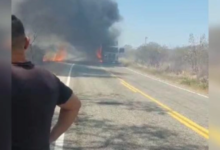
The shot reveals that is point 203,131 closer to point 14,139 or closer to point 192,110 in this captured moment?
point 192,110

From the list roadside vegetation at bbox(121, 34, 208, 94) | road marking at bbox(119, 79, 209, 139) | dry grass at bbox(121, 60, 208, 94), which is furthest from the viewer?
roadside vegetation at bbox(121, 34, 208, 94)

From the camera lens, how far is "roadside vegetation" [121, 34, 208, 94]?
17.5 meters

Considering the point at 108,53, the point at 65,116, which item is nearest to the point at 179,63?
the point at 108,53

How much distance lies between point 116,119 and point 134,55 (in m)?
44.4

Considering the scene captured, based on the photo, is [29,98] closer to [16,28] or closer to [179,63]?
[16,28]

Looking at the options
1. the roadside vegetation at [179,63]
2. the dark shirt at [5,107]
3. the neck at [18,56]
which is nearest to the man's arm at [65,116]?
the neck at [18,56]

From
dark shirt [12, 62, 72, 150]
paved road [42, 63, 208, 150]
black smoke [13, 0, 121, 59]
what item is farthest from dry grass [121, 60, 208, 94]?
dark shirt [12, 62, 72, 150]

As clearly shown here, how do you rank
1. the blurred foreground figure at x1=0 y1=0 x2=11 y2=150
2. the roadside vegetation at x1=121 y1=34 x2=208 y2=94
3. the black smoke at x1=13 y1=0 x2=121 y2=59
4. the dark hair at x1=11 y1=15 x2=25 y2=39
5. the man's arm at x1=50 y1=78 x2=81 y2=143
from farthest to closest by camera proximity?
the black smoke at x1=13 y1=0 x2=121 y2=59 → the roadside vegetation at x1=121 y1=34 x2=208 y2=94 → the man's arm at x1=50 y1=78 x2=81 y2=143 → the dark hair at x1=11 y1=15 x2=25 y2=39 → the blurred foreground figure at x1=0 y1=0 x2=11 y2=150

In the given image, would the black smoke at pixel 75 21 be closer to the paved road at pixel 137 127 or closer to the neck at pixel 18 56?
the paved road at pixel 137 127

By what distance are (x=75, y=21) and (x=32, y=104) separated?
106ft

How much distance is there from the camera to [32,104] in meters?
1.13

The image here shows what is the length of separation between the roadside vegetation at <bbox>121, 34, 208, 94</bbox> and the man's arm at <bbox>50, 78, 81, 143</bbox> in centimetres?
1051

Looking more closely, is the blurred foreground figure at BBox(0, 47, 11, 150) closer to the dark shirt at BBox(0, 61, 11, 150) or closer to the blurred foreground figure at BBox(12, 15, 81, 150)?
the dark shirt at BBox(0, 61, 11, 150)

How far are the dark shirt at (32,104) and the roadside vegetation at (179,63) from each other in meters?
10.7
